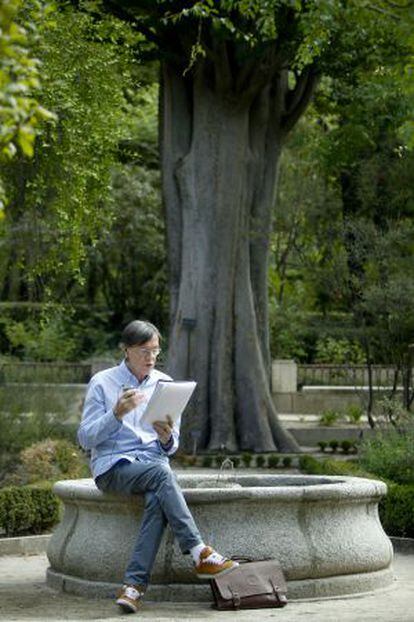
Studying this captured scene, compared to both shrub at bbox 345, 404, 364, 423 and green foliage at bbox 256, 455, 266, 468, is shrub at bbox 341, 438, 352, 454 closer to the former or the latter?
green foliage at bbox 256, 455, 266, 468

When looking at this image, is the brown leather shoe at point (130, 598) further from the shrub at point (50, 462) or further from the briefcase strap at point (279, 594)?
the shrub at point (50, 462)

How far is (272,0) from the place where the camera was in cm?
2166

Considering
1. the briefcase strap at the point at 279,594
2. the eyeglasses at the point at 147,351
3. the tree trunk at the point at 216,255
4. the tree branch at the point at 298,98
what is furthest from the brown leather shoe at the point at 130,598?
the tree branch at the point at 298,98

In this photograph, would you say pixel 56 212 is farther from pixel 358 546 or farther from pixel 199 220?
pixel 358 546

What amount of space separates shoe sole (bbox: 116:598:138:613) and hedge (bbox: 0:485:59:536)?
16.7 feet

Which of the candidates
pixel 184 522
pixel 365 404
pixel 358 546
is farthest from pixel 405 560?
pixel 365 404

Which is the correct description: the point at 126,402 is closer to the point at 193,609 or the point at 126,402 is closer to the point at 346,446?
the point at 193,609

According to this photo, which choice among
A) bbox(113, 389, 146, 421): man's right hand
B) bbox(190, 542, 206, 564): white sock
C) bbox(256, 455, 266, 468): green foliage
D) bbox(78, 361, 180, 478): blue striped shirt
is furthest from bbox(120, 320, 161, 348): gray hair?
bbox(256, 455, 266, 468): green foliage

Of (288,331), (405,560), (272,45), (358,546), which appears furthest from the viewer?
(288,331)

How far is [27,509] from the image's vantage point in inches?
609

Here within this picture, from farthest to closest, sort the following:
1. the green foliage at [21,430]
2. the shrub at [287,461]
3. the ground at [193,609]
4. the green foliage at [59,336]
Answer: the green foliage at [59,336]
the shrub at [287,461]
the green foliage at [21,430]
the ground at [193,609]

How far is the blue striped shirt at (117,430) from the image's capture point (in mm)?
10961

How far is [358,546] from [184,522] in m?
1.59

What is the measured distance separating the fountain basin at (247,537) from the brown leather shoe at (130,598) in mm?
466
